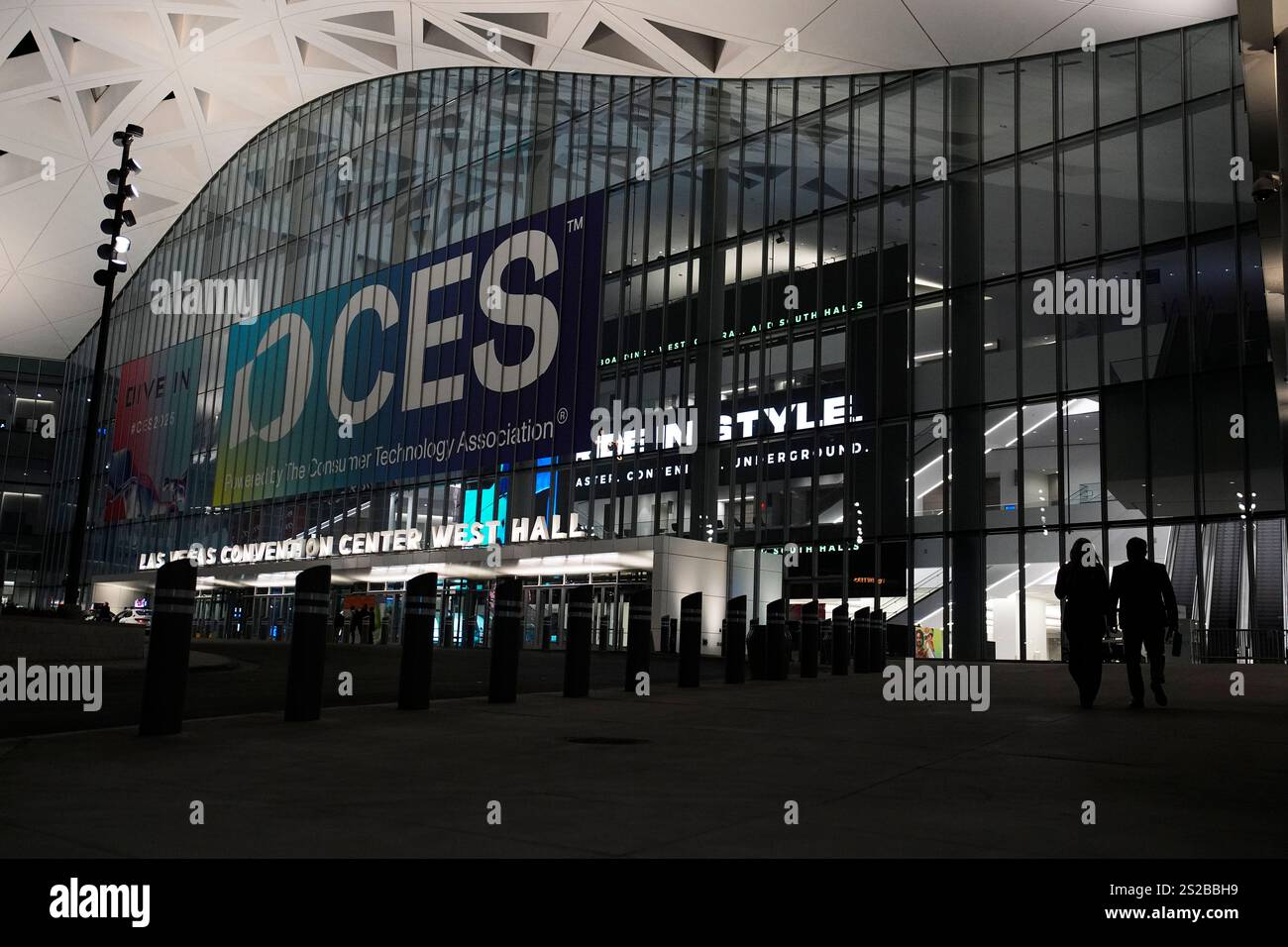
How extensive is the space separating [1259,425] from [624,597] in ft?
59.8

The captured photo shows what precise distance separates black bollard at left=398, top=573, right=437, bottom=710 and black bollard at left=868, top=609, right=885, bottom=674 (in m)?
10.9

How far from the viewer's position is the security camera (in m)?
6.81

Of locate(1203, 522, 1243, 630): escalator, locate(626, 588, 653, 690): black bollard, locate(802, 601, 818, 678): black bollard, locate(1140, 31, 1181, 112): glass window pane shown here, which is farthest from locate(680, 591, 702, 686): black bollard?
locate(1140, 31, 1181, 112): glass window pane

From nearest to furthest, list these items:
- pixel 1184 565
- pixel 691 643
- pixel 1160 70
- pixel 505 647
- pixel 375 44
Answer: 1. pixel 505 647
2. pixel 691 643
3. pixel 1184 565
4. pixel 1160 70
5. pixel 375 44

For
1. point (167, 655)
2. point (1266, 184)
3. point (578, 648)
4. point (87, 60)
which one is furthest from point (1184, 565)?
point (87, 60)

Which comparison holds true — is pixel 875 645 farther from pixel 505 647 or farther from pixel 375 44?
pixel 375 44

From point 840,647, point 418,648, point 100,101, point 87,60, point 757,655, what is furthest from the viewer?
point 100,101

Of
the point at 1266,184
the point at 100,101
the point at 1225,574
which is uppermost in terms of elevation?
the point at 100,101

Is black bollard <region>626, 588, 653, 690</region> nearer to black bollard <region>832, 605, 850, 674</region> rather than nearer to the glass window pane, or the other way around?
black bollard <region>832, 605, 850, 674</region>

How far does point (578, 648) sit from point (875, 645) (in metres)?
9.00

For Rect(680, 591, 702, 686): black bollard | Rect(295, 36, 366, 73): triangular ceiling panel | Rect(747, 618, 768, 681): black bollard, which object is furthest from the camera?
Rect(295, 36, 366, 73): triangular ceiling panel

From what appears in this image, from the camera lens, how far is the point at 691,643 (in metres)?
13.7

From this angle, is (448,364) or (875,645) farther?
(448,364)

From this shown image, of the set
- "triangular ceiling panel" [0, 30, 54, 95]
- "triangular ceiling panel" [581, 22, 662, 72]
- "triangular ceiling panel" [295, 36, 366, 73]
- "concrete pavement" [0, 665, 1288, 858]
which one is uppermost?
"triangular ceiling panel" [295, 36, 366, 73]
